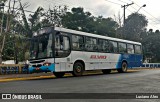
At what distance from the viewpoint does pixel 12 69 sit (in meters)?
23.0

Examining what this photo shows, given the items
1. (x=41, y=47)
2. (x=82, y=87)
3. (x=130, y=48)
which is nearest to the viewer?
(x=82, y=87)

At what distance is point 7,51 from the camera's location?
45000 mm

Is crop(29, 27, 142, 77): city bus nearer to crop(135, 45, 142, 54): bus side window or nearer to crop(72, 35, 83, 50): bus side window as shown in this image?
crop(72, 35, 83, 50): bus side window

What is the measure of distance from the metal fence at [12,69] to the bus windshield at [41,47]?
22.5 ft

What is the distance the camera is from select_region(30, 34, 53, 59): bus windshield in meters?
15.5

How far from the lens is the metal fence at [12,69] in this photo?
2232cm

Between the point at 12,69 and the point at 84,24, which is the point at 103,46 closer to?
the point at 12,69

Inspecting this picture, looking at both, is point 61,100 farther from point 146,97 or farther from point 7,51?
point 7,51

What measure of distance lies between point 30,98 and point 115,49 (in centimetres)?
1550

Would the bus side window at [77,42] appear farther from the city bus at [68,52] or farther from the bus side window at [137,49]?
the bus side window at [137,49]

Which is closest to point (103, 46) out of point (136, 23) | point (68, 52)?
point (68, 52)

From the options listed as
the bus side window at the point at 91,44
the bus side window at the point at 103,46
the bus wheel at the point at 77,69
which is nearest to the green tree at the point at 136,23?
the bus side window at the point at 103,46

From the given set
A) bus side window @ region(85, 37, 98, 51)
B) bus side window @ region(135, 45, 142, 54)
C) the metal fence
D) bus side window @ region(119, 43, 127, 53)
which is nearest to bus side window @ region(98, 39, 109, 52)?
bus side window @ region(85, 37, 98, 51)

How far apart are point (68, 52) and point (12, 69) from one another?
8790 mm
